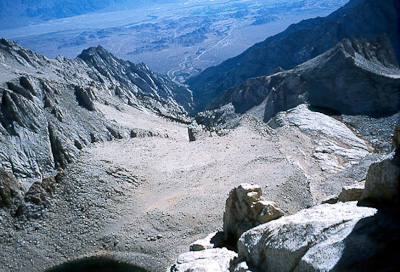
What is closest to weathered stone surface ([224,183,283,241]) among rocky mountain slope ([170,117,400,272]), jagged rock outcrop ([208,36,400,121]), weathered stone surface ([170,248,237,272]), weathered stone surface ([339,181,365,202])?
weathered stone surface ([170,248,237,272])

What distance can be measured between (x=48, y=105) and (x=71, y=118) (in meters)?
3.54

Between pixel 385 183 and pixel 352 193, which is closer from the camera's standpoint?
pixel 385 183

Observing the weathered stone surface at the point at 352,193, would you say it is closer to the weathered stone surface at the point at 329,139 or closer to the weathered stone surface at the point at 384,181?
the weathered stone surface at the point at 384,181

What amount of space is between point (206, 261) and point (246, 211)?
16.0ft

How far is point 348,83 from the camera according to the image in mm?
64375

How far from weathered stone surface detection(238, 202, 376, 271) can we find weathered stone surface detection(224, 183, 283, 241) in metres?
5.43

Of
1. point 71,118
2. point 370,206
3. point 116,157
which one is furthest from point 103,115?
point 370,206

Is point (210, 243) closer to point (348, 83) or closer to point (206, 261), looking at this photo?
point (206, 261)

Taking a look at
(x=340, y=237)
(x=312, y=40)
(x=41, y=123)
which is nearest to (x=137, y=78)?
(x=312, y=40)

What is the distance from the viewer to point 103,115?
53812 millimetres

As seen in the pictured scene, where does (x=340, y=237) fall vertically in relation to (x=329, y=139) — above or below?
above

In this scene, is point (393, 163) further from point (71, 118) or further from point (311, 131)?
point (71, 118)

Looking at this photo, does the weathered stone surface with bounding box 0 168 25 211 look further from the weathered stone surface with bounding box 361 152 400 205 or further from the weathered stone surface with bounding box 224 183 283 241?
the weathered stone surface with bounding box 361 152 400 205

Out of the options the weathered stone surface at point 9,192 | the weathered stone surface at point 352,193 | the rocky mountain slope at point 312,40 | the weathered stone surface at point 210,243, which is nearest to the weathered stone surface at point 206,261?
the weathered stone surface at point 210,243
